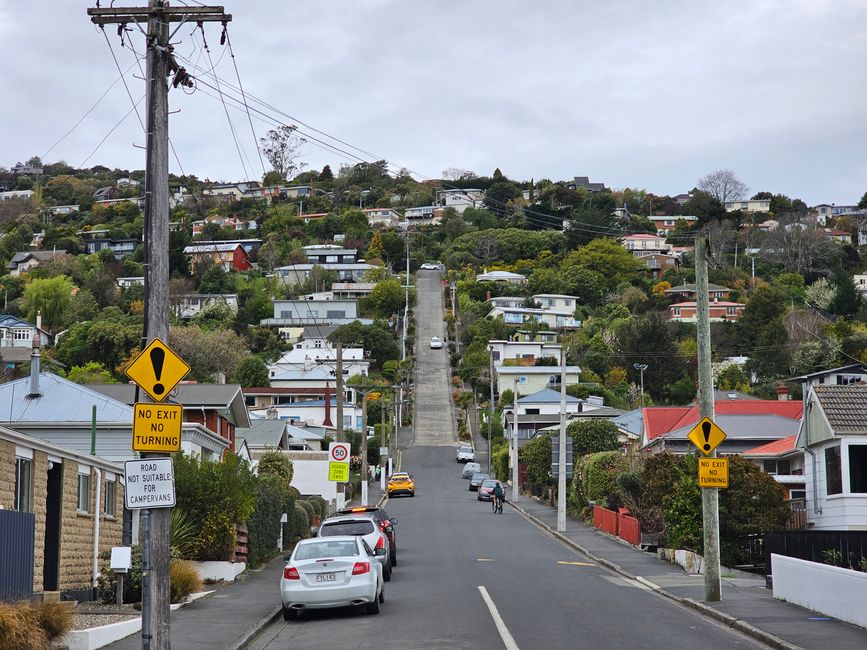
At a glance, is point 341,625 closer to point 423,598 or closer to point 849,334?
point 423,598

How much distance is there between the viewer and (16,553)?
56.6 feet

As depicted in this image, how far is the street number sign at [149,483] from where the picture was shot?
40.6 feet

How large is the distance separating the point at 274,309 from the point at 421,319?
17.4 meters

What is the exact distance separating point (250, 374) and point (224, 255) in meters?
54.6

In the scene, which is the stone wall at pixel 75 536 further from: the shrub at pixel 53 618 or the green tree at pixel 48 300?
the green tree at pixel 48 300

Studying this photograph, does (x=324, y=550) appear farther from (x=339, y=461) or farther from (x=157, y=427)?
(x=339, y=461)

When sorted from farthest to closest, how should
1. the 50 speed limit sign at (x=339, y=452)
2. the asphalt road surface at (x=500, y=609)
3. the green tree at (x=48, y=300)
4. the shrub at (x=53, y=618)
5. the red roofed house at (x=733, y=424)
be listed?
the green tree at (x=48, y=300) < the red roofed house at (x=733, y=424) < the 50 speed limit sign at (x=339, y=452) < the asphalt road surface at (x=500, y=609) < the shrub at (x=53, y=618)

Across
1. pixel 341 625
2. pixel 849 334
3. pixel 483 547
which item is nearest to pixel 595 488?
pixel 483 547

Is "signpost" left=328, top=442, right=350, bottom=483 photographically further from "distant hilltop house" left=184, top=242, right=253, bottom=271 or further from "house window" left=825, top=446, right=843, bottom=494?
"distant hilltop house" left=184, top=242, right=253, bottom=271

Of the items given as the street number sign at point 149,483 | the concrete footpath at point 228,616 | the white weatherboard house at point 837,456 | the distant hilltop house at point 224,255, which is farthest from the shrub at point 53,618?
the distant hilltop house at point 224,255

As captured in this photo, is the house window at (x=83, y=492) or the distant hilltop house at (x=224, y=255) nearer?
the house window at (x=83, y=492)

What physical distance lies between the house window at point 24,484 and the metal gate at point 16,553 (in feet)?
3.51

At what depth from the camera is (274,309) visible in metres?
135

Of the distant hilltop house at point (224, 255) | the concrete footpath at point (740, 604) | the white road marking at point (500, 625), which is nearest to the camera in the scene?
the white road marking at point (500, 625)
